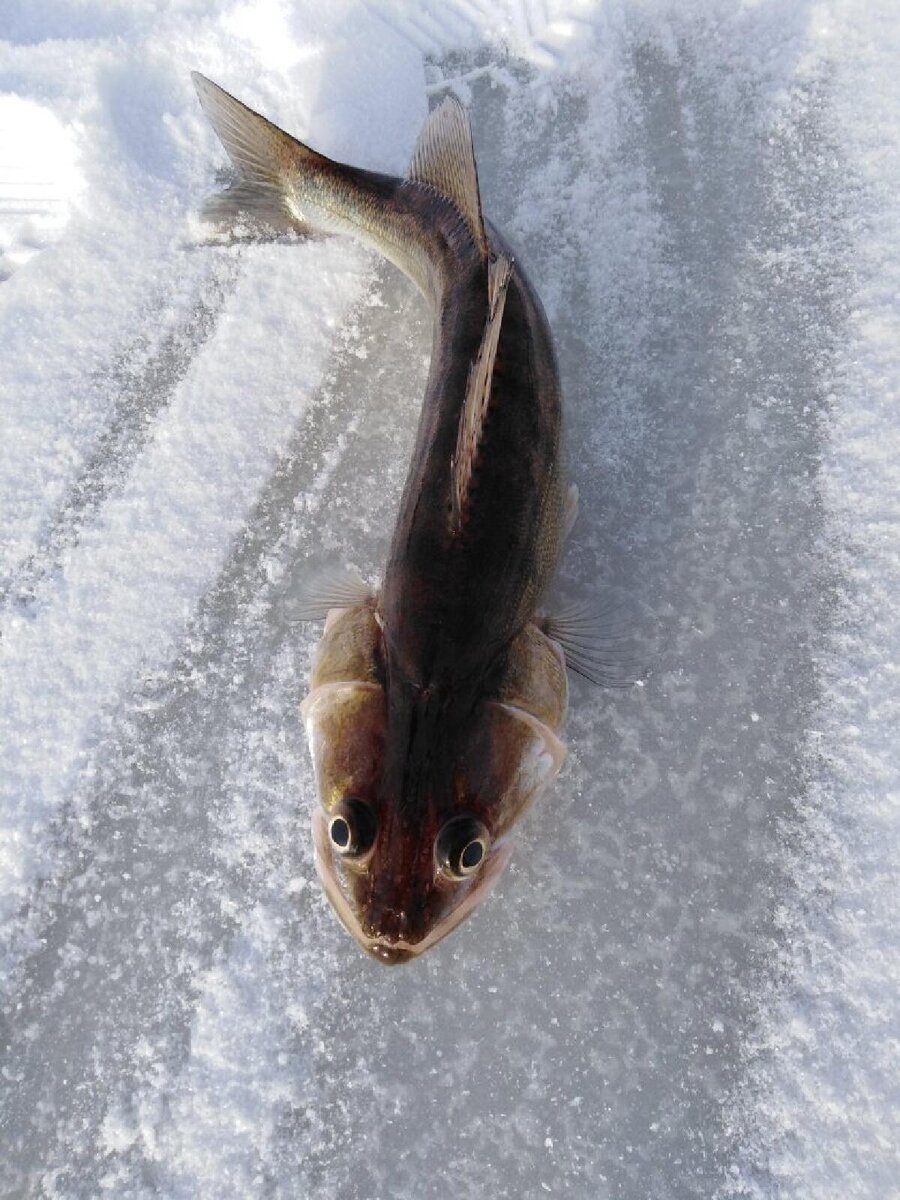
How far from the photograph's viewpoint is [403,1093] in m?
2.57

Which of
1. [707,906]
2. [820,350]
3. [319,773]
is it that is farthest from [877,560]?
[319,773]

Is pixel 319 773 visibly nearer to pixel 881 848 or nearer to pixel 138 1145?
pixel 138 1145

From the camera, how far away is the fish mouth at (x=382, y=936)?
6.75ft

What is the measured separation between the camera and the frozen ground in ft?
8.39

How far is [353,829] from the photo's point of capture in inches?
81.1

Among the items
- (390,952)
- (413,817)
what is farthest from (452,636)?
(390,952)

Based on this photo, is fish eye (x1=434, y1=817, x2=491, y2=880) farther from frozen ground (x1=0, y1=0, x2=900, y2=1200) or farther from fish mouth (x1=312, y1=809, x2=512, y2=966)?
frozen ground (x1=0, y1=0, x2=900, y2=1200)

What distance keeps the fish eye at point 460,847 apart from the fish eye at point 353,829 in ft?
0.56

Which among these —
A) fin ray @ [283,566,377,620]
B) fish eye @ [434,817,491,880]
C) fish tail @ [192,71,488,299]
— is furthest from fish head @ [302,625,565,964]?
fish tail @ [192,71,488,299]

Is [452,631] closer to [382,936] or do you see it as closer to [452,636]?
[452,636]

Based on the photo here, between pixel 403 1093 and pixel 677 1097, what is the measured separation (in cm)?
83

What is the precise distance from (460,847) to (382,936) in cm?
29

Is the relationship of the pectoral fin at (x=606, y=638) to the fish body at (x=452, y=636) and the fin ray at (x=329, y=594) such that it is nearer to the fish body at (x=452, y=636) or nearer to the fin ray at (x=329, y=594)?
the fish body at (x=452, y=636)

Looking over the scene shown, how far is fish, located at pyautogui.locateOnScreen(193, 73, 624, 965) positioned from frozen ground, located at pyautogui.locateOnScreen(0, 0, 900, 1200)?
0.46 m
